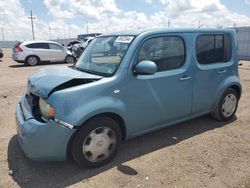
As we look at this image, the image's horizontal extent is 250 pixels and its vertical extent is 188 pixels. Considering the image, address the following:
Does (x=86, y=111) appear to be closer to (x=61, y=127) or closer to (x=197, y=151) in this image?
(x=61, y=127)

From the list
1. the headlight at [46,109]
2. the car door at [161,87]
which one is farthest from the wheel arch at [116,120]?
the headlight at [46,109]

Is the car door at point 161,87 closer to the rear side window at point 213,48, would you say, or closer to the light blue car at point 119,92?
the light blue car at point 119,92

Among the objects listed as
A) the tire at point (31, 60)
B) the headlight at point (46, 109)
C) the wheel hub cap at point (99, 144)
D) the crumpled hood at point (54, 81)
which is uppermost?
the crumpled hood at point (54, 81)

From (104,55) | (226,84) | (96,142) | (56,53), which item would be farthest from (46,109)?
(56,53)

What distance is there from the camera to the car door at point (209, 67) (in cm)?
468

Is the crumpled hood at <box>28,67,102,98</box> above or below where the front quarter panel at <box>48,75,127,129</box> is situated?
above

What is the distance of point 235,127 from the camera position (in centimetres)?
522

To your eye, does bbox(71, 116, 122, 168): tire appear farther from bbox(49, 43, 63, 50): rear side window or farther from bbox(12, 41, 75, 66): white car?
bbox(49, 43, 63, 50): rear side window

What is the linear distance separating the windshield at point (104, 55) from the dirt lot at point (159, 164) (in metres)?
1.31

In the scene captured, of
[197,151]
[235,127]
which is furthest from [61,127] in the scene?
[235,127]

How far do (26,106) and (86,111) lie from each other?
107 centimetres

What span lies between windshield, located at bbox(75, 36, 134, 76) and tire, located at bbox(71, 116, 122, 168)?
2.36 feet

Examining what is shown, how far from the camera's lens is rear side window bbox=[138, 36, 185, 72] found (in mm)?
3971

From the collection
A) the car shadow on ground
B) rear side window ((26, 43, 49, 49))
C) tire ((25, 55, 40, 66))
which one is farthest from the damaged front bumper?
rear side window ((26, 43, 49, 49))
